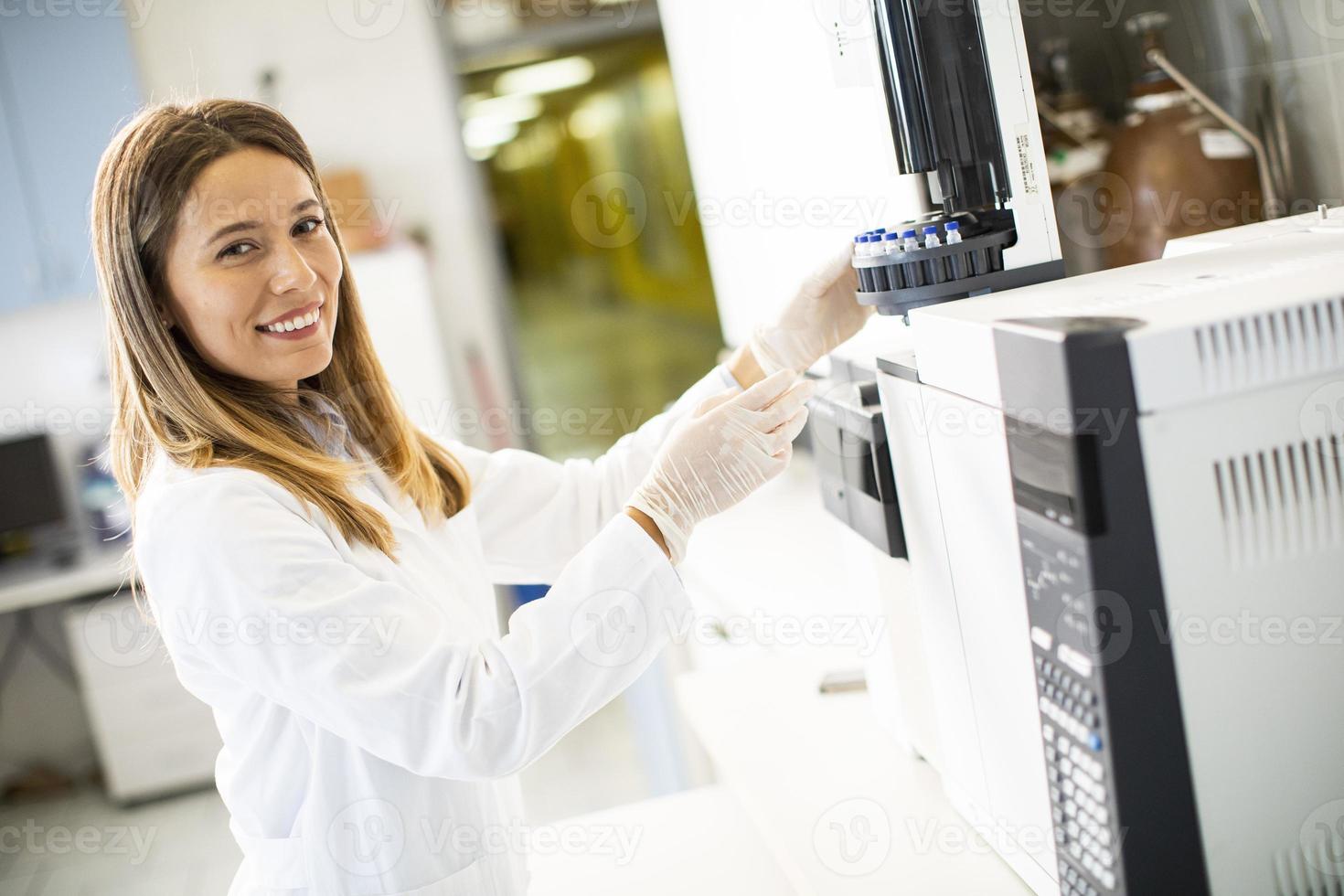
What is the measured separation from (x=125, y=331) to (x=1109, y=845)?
92cm

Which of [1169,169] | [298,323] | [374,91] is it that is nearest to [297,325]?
[298,323]

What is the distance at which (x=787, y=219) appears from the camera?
5.37ft

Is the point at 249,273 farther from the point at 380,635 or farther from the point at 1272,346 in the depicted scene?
the point at 1272,346

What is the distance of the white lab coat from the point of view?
857 mm

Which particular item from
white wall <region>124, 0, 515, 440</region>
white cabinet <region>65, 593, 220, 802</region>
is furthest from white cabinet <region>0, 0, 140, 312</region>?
white cabinet <region>65, 593, 220, 802</region>

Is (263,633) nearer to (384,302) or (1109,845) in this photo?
(1109,845)

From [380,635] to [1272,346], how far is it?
65 centimetres

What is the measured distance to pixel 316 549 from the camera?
90 cm

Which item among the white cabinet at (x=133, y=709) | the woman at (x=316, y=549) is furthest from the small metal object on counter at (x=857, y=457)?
the white cabinet at (x=133, y=709)

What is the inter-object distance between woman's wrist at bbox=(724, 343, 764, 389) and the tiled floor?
1897 millimetres

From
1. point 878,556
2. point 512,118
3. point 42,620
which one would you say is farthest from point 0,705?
point 512,118

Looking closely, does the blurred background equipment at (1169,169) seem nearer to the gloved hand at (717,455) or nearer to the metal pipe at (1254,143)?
the metal pipe at (1254,143)

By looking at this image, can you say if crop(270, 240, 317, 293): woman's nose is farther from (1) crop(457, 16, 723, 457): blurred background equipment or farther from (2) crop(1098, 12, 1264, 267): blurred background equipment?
(1) crop(457, 16, 723, 457): blurred background equipment

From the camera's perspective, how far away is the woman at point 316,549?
865 millimetres
